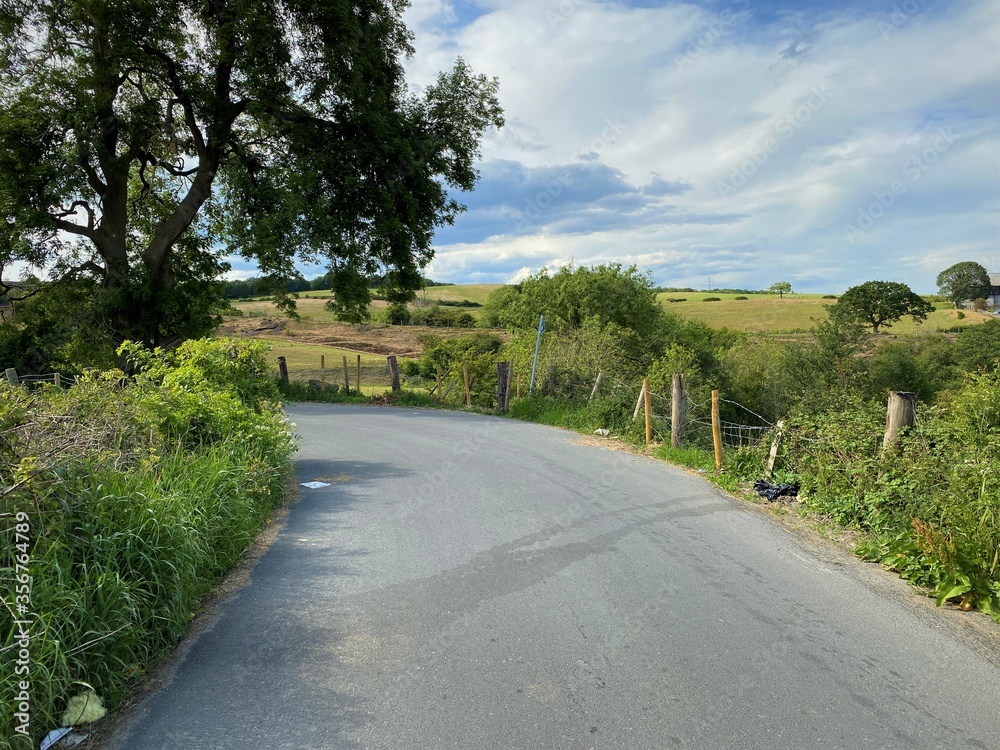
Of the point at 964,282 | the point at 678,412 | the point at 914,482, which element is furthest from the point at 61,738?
the point at 964,282

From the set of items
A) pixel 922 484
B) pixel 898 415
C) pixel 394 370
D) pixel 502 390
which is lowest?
pixel 502 390

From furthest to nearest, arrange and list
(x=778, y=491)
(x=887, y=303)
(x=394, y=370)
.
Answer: (x=887, y=303) → (x=394, y=370) → (x=778, y=491)

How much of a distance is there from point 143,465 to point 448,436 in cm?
852

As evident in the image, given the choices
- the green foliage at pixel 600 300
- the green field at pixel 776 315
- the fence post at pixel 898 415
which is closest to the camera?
the fence post at pixel 898 415

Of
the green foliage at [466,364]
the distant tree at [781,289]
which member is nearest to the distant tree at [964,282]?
the distant tree at [781,289]

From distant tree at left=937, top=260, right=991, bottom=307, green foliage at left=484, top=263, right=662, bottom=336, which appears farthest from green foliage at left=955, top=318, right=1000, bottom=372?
distant tree at left=937, top=260, right=991, bottom=307

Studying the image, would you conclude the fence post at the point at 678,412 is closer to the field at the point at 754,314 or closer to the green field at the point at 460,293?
the field at the point at 754,314

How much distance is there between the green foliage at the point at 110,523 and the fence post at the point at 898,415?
6.66 meters

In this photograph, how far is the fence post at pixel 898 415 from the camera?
662cm

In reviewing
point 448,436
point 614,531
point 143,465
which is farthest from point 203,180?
point 614,531

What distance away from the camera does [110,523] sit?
12.8 feet

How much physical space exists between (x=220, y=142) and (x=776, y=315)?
195ft

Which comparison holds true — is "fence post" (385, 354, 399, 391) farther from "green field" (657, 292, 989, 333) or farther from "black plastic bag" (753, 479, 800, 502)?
"green field" (657, 292, 989, 333)

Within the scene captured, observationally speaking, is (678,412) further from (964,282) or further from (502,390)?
(964,282)
